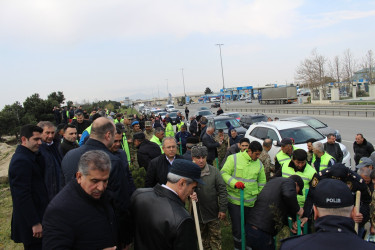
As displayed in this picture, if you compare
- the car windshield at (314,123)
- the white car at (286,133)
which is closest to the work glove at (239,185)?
the white car at (286,133)

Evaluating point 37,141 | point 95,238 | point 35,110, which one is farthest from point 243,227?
point 35,110

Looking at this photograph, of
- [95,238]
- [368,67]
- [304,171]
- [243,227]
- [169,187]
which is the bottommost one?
[243,227]

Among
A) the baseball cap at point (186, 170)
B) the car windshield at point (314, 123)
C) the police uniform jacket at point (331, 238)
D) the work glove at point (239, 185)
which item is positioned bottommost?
the car windshield at point (314, 123)

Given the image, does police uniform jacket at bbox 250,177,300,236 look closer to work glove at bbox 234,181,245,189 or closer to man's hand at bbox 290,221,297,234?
man's hand at bbox 290,221,297,234

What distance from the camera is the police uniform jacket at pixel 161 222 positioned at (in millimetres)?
2117

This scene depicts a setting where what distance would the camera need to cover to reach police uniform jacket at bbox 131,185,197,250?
83.4 inches

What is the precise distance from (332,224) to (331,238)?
109 millimetres

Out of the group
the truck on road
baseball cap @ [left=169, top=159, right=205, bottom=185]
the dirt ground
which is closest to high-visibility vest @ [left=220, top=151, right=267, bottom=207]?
baseball cap @ [left=169, top=159, right=205, bottom=185]

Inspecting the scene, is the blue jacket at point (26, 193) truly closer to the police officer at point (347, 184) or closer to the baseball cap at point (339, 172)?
the police officer at point (347, 184)

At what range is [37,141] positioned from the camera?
3.70 m

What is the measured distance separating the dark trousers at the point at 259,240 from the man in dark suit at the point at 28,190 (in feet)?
8.88

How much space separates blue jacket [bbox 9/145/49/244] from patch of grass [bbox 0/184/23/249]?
8.76ft

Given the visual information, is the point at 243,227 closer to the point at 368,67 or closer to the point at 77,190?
the point at 77,190

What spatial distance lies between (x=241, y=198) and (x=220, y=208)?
0.37 metres
